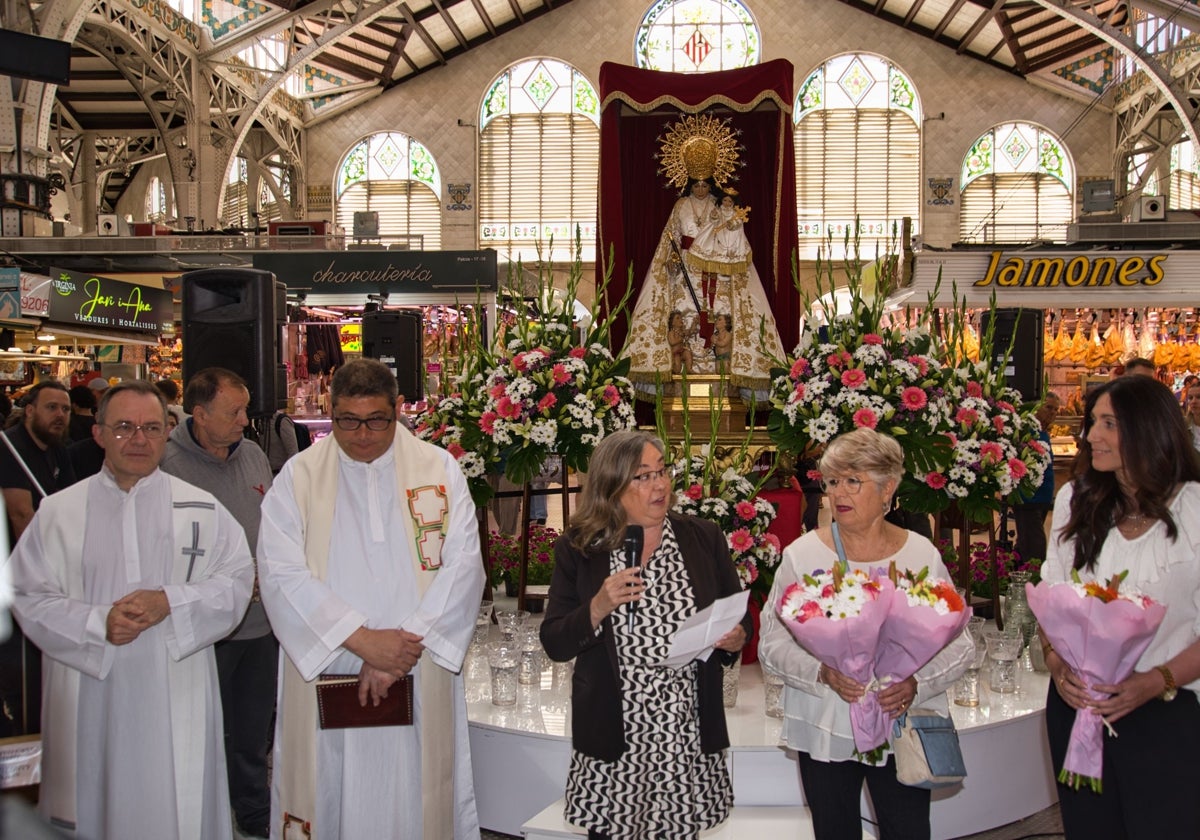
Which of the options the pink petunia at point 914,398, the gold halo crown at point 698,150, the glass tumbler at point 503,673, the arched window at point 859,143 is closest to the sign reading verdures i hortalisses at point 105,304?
the gold halo crown at point 698,150

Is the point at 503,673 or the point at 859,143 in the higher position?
the point at 859,143

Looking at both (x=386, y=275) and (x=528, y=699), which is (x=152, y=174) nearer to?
(x=386, y=275)

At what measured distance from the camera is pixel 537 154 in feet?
72.4

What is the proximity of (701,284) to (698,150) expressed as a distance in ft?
2.72

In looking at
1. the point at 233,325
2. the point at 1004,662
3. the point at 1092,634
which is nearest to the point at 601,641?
→ the point at 1092,634

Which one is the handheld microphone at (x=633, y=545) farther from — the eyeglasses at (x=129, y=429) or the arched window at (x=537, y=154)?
the arched window at (x=537, y=154)

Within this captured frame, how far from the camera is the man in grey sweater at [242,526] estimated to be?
387cm

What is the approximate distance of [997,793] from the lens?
13.4 feet

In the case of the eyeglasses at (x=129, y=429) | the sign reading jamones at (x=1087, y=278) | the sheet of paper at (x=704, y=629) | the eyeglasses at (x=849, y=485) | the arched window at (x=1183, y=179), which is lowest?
the sheet of paper at (x=704, y=629)

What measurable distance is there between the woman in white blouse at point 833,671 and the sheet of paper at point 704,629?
0.34 feet

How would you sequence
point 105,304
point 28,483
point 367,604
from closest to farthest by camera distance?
point 367,604 < point 28,483 < point 105,304

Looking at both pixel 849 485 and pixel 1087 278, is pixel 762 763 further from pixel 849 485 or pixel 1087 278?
pixel 1087 278

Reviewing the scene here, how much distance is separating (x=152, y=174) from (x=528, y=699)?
23046mm

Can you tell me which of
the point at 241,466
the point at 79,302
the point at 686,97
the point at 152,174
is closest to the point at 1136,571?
the point at 241,466
